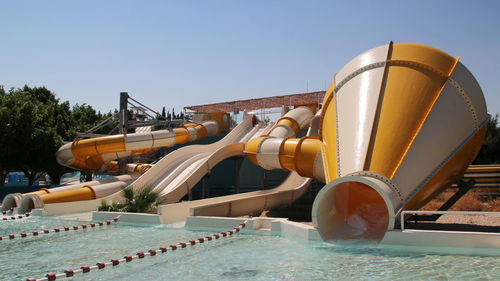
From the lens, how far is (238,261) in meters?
8.33

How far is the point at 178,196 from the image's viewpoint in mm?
19156

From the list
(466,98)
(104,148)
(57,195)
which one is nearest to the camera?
(466,98)

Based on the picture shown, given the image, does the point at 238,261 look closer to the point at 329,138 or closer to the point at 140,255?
the point at 140,255

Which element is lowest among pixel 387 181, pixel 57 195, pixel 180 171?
pixel 57 195

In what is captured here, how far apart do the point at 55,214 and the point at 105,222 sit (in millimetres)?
3680

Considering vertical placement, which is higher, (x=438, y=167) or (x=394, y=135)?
(x=394, y=135)

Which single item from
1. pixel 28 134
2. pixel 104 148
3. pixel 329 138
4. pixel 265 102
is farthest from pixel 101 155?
pixel 265 102

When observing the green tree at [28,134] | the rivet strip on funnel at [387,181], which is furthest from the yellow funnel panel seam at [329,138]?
the green tree at [28,134]

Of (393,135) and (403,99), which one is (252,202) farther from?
(403,99)

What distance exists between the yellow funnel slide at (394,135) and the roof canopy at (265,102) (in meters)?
19.6

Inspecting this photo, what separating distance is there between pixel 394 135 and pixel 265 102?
2660cm

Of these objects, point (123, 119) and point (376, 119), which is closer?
point (376, 119)

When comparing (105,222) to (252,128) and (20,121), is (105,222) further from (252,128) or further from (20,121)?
(252,128)

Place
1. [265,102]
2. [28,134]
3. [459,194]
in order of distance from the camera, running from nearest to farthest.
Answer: [459,194]
[28,134]
[265,102]
